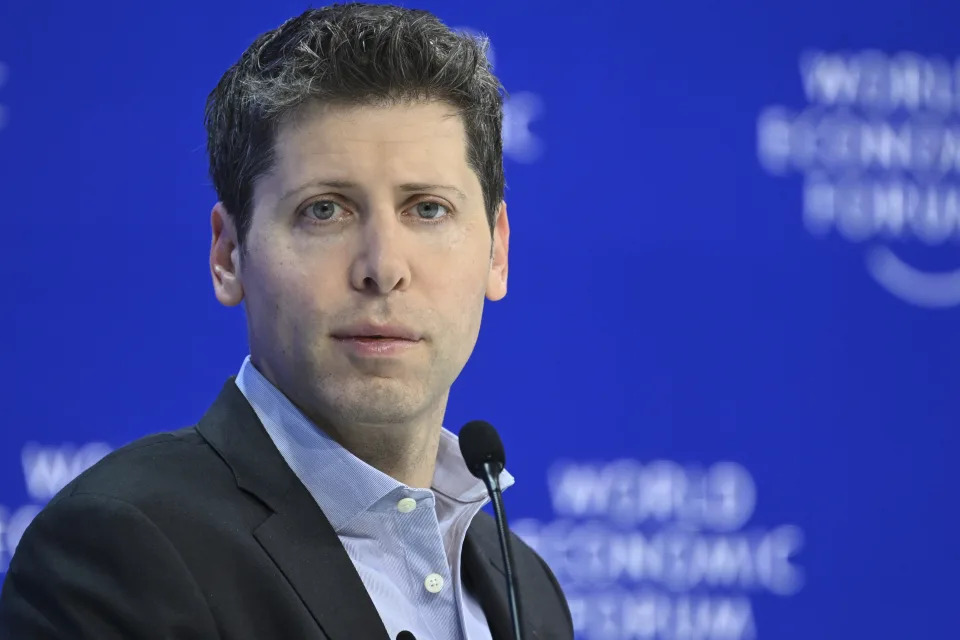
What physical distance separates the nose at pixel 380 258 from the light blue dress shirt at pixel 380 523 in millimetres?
231

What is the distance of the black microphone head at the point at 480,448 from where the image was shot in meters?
1.60

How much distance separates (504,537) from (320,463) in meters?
0.29

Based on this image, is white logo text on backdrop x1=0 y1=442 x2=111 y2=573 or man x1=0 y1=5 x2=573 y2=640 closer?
man x1=0 y1=5 x2=573 y2=640

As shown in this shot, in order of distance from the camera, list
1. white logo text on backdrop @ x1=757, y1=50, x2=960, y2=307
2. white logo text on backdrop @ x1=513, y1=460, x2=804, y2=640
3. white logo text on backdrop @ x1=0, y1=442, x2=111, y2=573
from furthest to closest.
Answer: white logo text on backdrop @ x1=757, y1=50, x2=960, y2=307 → white logo text on backdrop @ x1=513, y1=460, x2=804, y2=640 → white logo text on backdrop @ x1=0, y1=442, x2=111, y2=573

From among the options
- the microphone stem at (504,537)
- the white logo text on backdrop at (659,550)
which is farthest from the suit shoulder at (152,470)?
the white logo text on backdrop at (659,550)

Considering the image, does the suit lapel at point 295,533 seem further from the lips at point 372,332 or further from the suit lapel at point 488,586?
the suit lapel at point 488,586

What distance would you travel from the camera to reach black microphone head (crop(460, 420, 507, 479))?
1.60 metres

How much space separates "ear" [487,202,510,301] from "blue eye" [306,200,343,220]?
340 mm

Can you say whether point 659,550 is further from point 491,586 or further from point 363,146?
point 363,146

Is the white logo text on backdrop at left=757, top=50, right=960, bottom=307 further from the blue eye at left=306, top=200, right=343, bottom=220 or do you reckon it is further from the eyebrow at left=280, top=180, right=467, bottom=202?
the blue eye at left=306, top=200, right=343, bottom=220

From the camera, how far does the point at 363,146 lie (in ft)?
5.32

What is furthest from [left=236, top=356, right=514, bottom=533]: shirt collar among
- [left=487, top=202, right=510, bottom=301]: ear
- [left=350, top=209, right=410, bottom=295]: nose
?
[left=487, top=202, right=510, bottom=301]: ear

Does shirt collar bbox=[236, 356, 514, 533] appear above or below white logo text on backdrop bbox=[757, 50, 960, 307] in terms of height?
below

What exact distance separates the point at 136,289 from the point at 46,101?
1.53 feet
